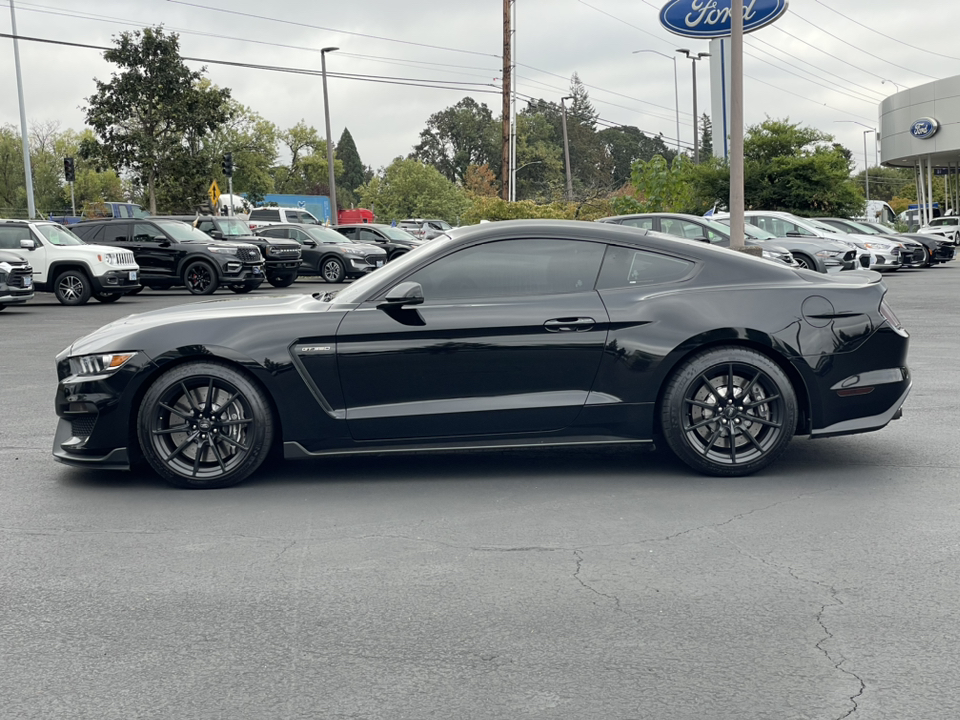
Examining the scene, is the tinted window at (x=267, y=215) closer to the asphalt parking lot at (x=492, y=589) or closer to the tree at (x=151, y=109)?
the tree at (x=151, y=109)

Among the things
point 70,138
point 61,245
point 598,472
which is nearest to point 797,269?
point 598,472

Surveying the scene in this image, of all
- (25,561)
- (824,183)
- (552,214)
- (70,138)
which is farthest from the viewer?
(70,138)

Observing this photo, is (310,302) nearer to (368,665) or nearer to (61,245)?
(368,665)

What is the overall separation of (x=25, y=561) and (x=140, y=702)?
1.79 m

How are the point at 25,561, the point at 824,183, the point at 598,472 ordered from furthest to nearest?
the point at 824,183
the point at 598,472
the point at 25,561

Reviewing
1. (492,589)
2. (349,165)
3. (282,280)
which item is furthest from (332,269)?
(349,165)

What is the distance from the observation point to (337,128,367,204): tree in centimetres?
13975

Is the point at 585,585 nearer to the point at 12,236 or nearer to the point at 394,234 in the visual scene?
the point at 12,236

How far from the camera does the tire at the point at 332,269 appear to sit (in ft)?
97.1

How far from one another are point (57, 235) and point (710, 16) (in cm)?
2490

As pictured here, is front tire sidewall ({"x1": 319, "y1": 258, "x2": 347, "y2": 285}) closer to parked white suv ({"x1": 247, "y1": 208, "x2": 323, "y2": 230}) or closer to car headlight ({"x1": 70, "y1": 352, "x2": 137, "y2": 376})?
parked white suv ({"x1": 247, "y1": 208, "x2": 323, "y2": 230})

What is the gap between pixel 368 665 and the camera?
11.8 ft

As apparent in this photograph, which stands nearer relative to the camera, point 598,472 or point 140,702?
point 140,702

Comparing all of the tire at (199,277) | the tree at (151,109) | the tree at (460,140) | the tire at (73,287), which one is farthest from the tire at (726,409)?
the tree at (460,140)
